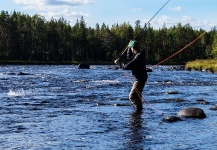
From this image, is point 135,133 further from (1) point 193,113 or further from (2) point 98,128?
(1) point 193,113

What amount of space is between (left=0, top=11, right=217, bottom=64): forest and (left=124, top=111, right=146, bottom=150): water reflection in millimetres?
102684

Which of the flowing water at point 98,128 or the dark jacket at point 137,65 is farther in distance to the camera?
the dark jacket at point 137,65

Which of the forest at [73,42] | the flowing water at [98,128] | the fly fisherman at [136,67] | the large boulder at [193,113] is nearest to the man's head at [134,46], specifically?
the fly fisherman at [136,67]

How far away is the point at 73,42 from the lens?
14212cm

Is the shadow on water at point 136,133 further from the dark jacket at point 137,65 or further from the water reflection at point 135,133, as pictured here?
the dark jacket at point 137,65

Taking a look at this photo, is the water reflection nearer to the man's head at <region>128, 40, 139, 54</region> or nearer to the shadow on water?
the shadow on water

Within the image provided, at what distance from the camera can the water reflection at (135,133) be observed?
10844 millimetres

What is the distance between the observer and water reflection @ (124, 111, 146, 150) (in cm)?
1084

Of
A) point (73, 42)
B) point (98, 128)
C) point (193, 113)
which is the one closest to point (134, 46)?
point (193, 113)

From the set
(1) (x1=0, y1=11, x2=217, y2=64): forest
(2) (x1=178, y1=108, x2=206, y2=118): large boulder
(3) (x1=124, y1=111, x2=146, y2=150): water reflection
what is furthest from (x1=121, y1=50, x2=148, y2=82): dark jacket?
(1) (x1=0, y1=11, x2=217, y2=64): forest

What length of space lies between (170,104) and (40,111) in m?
7.08

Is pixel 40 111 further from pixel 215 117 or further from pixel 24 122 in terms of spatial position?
pixel 215 117

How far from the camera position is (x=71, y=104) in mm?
20766

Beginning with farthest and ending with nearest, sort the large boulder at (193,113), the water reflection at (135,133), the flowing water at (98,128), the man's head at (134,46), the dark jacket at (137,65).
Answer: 1. the man's head at (134,46)
2. the dark jacket at (137,65)
3. the large boulder at (193,113)
4. the flowing water at (98,128)
5. the water reflection at (135,133)
